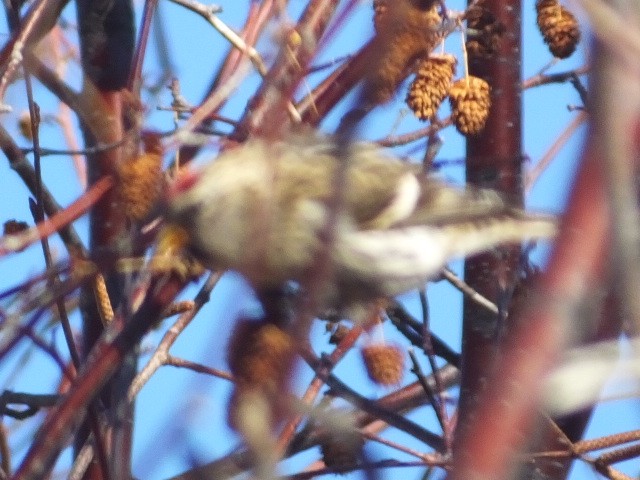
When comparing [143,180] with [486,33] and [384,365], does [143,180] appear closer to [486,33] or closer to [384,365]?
[384,365]

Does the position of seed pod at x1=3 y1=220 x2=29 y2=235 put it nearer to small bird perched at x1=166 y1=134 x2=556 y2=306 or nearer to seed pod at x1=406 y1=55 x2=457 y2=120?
small bird perched at x1=166 y1=134 x2=556 y2=306

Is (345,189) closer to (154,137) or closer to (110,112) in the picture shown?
(154,137)

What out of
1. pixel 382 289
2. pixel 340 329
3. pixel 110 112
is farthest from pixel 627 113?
pixel 110 112

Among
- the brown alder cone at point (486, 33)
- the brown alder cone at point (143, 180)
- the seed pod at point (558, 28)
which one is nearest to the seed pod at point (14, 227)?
the brown alder cone at point (143, 180)

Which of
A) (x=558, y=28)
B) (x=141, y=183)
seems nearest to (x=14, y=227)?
(x=141, y=183)

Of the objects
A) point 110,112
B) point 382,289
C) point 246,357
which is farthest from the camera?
point 110,112

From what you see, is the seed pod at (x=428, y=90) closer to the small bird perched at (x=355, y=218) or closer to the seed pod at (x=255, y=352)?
the small bird perched at (x=355, y=218)

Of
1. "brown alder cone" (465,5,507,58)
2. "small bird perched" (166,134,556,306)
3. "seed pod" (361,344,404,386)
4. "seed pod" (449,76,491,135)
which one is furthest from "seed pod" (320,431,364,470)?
"brown alder cone" (465,5,507,58)
